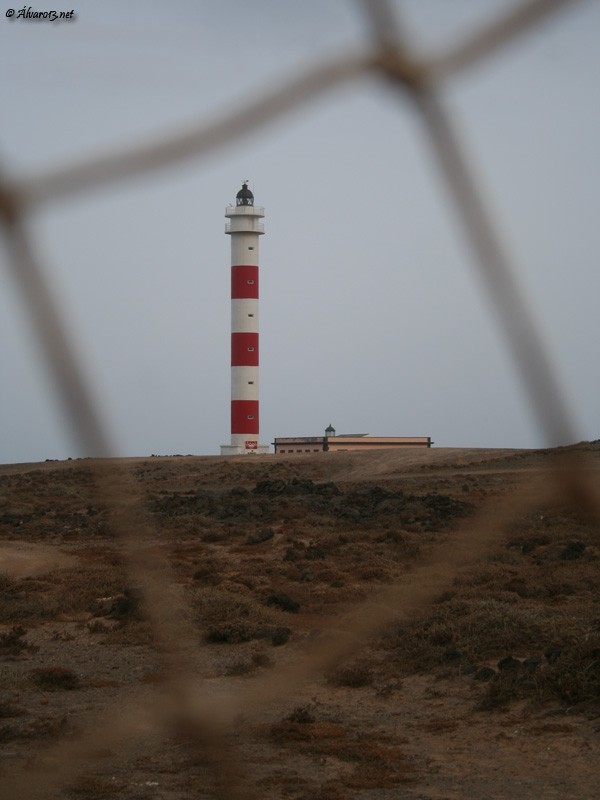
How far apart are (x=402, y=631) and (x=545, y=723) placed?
2.70 metres

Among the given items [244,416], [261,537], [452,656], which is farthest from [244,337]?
[452,656]

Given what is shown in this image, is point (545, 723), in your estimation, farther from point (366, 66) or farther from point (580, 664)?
point (366, 66)

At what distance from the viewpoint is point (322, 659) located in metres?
1.88

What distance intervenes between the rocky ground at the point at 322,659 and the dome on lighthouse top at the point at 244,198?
22371mm

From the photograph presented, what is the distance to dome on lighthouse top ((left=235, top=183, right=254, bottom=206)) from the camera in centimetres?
3765

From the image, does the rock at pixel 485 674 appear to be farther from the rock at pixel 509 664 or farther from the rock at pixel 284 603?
the rock at pixel 284 603

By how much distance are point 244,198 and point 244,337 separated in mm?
5235

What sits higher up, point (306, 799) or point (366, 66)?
point (366, 66)

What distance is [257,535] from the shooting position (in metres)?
16.4

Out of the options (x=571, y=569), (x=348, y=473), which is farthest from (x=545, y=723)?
(x=348, y=473)

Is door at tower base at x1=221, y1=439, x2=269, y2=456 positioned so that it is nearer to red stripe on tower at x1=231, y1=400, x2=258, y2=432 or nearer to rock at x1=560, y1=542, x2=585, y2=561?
red stripe on tower at x1=231, y1=400, x2=258, y2=432

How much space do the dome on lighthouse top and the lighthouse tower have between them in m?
0.93

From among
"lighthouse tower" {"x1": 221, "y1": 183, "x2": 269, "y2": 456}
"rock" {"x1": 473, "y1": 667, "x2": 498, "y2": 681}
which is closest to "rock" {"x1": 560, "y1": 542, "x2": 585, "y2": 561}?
"rock" {"x1": 473, "y1": 667, "x2": 498, "y2": 681}

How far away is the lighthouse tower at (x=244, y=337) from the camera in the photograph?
35.5 m
